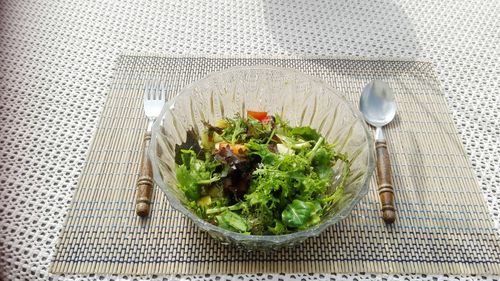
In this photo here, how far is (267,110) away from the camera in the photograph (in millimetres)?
1019

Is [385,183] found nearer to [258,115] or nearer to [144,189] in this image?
[258,115]

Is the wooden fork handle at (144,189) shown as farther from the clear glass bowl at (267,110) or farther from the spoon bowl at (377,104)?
the spoon bowl at (377,104)

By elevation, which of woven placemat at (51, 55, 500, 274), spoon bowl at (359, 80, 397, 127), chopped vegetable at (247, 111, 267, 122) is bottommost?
woven placemat at (51, 55, 500, 274)

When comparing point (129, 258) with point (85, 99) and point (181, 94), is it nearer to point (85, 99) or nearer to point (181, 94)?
point (181, 94)

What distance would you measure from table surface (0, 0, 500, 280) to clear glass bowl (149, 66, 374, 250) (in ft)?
0.63

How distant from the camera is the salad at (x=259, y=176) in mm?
764

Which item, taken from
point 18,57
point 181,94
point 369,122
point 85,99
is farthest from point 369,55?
point 18,57

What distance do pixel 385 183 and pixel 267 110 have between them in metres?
0.31

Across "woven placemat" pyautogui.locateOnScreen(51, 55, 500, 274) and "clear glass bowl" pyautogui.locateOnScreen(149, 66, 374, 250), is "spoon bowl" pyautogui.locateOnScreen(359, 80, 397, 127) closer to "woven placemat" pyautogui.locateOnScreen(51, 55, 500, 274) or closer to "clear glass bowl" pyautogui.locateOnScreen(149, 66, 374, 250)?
"woven placemat" pyautogui.locateOnScreen(51, 55, 500, 274)

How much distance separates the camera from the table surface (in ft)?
2.94

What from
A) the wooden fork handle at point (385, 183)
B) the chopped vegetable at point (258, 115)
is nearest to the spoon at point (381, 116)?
the wooden fork handle at point (385, 183)

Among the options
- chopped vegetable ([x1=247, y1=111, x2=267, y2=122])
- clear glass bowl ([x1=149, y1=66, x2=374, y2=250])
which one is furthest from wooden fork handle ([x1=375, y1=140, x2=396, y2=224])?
chopped vegetable ([x1=247, y1=111, x2=267, y2=122])

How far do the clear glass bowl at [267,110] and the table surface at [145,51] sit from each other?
191mm

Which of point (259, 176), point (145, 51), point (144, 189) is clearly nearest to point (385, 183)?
point (259, 176)
